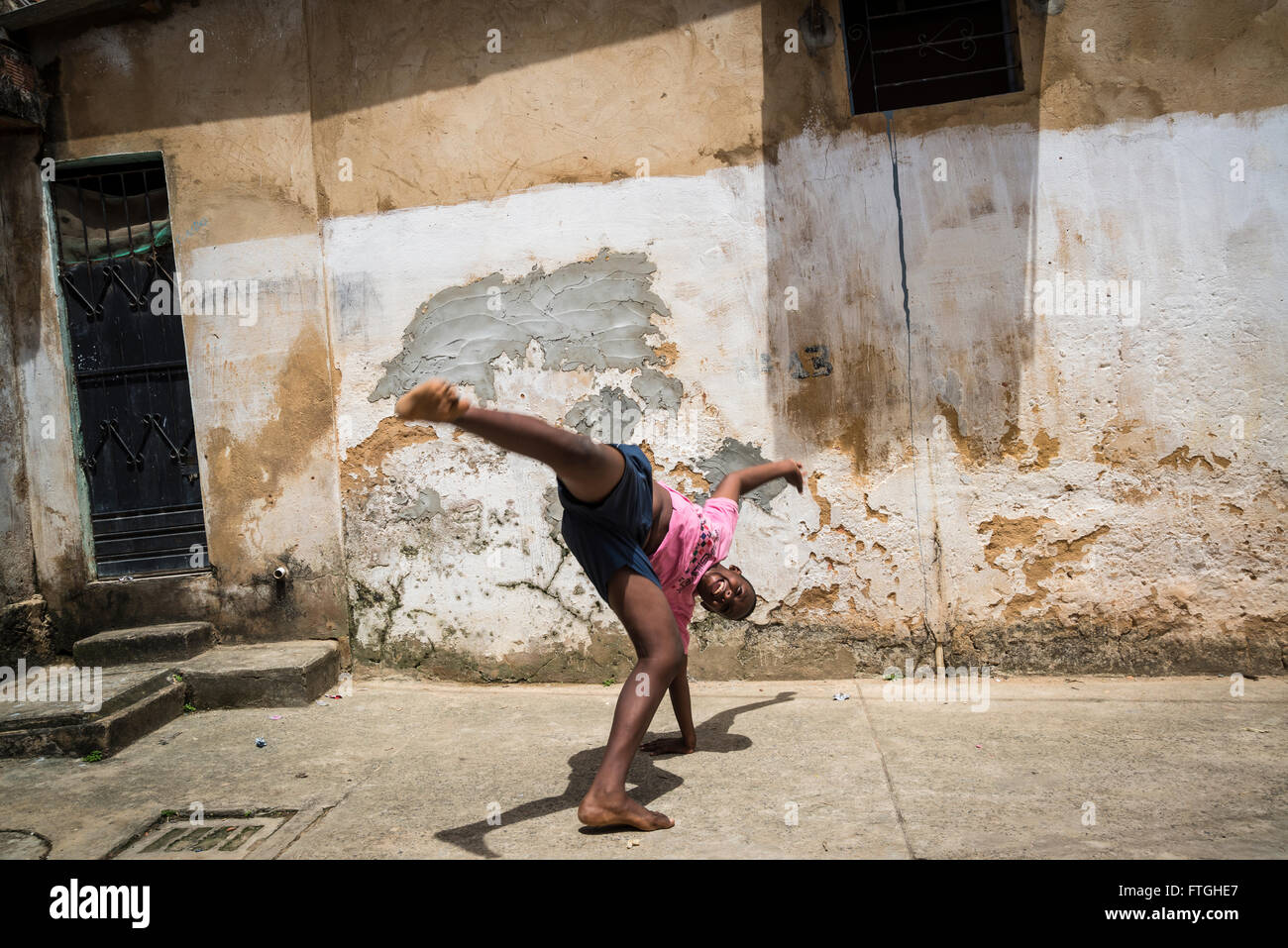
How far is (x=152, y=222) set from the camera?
5082 mm

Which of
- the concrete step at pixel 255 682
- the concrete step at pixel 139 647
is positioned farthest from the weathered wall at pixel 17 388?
the concrete step at pixel 255 682

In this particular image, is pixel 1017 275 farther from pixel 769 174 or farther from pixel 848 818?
pixel 848 818

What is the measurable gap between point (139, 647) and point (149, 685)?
488 millimetres

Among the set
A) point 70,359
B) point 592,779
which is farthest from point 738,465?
point 70,359

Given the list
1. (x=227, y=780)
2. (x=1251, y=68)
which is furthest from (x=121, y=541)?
(x=1251, y=68)

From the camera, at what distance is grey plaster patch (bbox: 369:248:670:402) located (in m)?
4.51

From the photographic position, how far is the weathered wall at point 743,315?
402 centimetres

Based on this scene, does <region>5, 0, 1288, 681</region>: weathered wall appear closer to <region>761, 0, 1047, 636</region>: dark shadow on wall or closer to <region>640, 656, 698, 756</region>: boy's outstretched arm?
<region>761, 0, 1047, 636</region>: dark shadow on wall

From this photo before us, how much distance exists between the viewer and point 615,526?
9.53 feet

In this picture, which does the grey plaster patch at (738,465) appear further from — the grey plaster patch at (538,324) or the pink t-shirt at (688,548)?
the pink t-shirt at (688,548)

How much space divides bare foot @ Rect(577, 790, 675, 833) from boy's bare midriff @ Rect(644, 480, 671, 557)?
2.65ft

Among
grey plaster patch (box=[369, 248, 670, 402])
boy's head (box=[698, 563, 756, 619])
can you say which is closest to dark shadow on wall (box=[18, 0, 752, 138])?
grey plaster patch (box=[369, 248, 670, 402])

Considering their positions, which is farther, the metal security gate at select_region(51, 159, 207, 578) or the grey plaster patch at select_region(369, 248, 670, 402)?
the metal security gate at select_region(51, 159, 207, 578)
